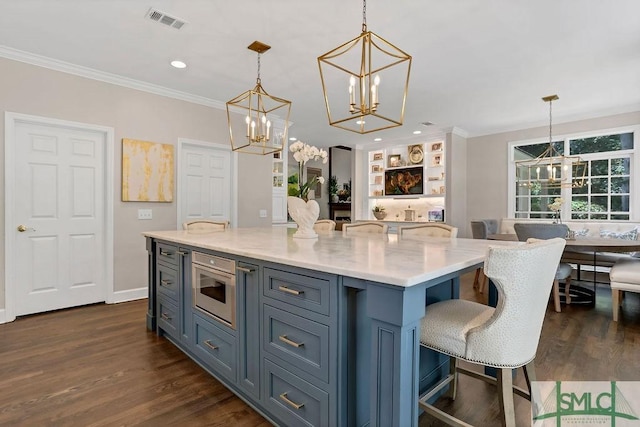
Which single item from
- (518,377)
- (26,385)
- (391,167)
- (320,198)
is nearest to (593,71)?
(518,377)

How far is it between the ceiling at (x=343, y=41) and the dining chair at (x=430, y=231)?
5.49 ft

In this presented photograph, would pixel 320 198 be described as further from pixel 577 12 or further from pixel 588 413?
pixel 588 413

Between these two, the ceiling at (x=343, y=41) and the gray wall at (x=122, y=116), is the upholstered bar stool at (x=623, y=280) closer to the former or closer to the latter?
the ceiling at (x=343, y=41)

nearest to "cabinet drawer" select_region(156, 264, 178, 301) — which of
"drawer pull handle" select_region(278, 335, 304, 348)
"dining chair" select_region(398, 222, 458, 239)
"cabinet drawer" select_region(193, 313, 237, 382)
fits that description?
"cabinet drawer" select_region(193, 313, 237, 382)

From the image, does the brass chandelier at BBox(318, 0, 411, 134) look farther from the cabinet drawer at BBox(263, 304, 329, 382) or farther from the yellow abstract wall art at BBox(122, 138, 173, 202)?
the yellow abstract wall art at BBox(122, 138, 173, 202)

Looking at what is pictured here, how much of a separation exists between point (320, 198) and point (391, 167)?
2.29 metres

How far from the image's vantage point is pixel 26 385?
6.69ft

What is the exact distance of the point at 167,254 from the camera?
2.63 m

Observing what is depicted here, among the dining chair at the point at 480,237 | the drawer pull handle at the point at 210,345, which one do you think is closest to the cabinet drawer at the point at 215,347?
the drawer pull handle at the point at 210,345

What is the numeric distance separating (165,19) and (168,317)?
93.6 inches

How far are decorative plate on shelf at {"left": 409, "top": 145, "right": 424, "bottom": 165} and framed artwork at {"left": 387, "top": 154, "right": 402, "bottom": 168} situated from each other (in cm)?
32

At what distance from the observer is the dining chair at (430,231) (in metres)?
2.64

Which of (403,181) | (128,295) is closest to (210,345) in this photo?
(128,295)

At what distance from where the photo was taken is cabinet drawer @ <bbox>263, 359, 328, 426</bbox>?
1.40 m
